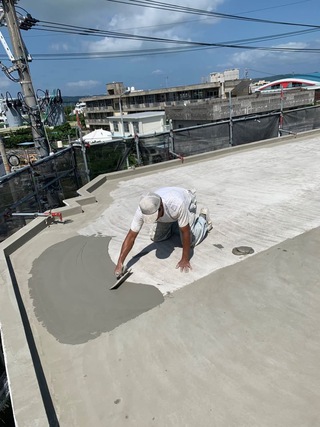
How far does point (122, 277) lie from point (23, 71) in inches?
360

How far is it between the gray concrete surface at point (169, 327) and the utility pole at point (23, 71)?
649 cm

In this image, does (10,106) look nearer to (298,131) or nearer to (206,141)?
(206,141)

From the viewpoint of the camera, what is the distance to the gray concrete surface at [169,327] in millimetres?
2162

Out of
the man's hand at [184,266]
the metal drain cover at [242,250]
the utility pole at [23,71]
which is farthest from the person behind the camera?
the utility pole at [23,71]

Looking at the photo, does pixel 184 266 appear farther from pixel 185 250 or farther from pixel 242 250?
pixel 242 250

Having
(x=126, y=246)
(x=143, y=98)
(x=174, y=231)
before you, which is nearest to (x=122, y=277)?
(x=126, y=246)

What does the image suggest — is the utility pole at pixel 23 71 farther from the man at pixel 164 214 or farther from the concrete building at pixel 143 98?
the concrete building at pixel 143 98

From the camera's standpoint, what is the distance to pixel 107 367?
2520 millimetres

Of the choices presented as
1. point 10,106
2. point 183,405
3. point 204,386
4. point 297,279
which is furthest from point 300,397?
point 10,106

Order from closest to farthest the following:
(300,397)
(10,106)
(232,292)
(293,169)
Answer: (300,397) < (232,292) < (293,169) < (10,106)

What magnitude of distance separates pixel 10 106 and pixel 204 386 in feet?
35.2

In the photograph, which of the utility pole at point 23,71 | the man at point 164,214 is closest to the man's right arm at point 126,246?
the man at point 164,214

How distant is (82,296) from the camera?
3.47m

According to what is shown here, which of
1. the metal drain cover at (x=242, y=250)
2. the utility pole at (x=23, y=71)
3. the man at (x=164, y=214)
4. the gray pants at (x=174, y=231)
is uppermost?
the utility pole at (x=23, y=71)
